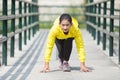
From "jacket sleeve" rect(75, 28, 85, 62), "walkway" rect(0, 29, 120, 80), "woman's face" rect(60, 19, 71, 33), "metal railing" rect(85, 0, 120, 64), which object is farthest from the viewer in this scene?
"metal railing" rect(85, 0, 120, 64)

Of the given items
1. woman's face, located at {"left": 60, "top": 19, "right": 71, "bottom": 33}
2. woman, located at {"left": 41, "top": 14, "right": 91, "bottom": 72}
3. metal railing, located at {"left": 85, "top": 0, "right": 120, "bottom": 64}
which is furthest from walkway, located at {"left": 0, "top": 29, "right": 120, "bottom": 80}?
woman's face, located at {"left": 60, "top": 19, "right": 71, "bottom": 33}

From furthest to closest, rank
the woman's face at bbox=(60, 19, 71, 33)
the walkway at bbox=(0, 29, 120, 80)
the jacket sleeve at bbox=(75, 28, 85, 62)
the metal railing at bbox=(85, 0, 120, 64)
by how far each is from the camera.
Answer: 1. the metal railing at bbox=(85, 0, 120, 64)
2. the jacket sleeve at bbox=(75, 28, 85, 62)
3. the woman's face at bbox=(60, 19, 71, 33)
4. the walkway at bbox=(0, 29, 120, 80)

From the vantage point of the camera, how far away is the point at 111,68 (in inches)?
294

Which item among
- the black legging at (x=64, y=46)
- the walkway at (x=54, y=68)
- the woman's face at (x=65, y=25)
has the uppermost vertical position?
the woman's face at (x=65, y=25)

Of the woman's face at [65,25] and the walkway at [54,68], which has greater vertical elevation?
the woman's face at [65,25]

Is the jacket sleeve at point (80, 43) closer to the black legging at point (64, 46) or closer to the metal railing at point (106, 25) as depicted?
the black legging at point (64, 46)

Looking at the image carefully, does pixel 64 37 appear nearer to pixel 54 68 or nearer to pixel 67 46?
pixel 67 46

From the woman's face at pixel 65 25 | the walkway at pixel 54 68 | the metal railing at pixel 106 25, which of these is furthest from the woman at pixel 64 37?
the metal railing at pixel 106 25

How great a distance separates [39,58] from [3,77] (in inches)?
96.5

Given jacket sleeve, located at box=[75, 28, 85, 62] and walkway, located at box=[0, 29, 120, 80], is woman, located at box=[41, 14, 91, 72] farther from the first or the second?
walkway, located at box=[0, 29, 120, 80]

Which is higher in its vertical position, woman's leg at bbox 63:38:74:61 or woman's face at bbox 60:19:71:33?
woman's face at bbox 60:19:71:33

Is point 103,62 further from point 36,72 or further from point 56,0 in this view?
point 56,0

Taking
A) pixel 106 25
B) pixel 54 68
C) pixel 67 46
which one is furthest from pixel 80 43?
pixel 106 25

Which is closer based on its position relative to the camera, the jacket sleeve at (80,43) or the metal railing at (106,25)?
the jacket sleeve at (80,43)
